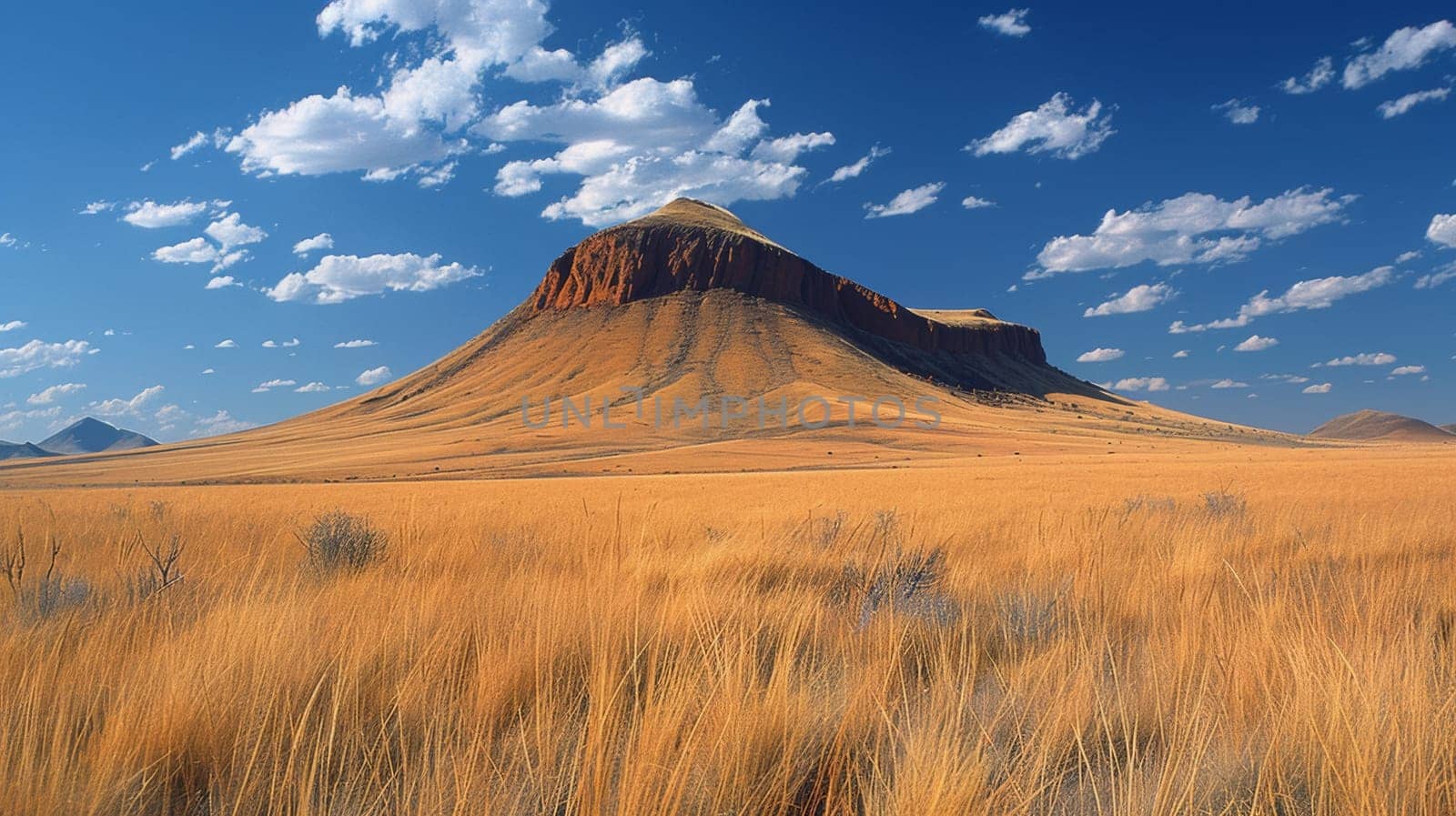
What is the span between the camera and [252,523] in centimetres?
877

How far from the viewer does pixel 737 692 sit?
2.24m

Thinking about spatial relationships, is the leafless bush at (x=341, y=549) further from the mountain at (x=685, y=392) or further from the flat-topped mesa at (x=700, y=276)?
the flat-topped mesa at (x=700, y=276)

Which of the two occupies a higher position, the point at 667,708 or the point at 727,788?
the point at 667,708

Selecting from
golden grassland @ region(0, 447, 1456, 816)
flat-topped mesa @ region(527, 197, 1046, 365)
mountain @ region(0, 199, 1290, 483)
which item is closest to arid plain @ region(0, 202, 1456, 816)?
golden grassland @ region(0, 447, 1456, 816)

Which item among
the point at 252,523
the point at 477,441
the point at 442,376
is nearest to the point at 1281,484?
the point at 252,523

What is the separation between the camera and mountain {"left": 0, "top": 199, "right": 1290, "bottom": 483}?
59.5 meters

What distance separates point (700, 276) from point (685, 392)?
41.8 meters

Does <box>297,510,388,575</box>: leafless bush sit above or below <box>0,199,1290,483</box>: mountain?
below

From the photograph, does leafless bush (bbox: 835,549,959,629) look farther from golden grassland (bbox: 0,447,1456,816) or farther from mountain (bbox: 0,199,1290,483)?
mountain (bbox: 0,199,1290,483)

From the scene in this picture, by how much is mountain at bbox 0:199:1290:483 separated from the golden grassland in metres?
41.0

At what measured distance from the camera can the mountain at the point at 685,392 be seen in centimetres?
5950

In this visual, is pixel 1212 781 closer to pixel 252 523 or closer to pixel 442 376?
pixel 252 523

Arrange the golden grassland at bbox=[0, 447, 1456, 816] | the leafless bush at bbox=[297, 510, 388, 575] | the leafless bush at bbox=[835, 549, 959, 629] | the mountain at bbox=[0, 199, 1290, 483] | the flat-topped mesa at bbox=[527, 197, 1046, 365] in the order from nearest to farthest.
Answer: the golden grassland at bbox=[0, 447, 1456, 816], the leafless bush at bbox=[835, 549, 959, 629], the leafless bush at bbox=[297, 510, 388, 575], the mountain at bbox=[0, 199, 1290, 483], the flat-topped mesa at bbox=[527, 197, 1046, 365]

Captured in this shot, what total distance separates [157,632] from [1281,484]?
65.4ft
